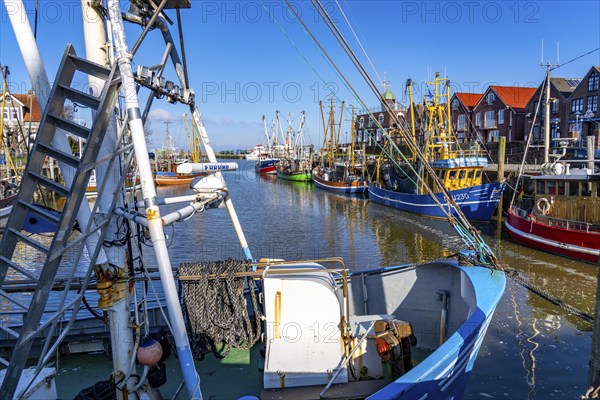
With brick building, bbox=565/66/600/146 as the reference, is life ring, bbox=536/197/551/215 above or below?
below

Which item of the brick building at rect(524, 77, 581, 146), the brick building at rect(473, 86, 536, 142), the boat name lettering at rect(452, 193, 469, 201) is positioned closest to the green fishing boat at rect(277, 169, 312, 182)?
the brick building at rect(473, 86, 536, 142)

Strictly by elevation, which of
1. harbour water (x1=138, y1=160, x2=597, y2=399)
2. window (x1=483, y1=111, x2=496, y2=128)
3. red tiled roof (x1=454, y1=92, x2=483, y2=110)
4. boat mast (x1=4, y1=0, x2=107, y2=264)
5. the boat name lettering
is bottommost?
harbour water (x1=138, y1=160, x2=597, y2=399)

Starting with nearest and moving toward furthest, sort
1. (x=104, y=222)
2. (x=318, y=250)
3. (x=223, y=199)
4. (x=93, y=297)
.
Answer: (x=104, y=222) → (x=223, y=199) → (x=93, y=297) → (x=318, y=250)

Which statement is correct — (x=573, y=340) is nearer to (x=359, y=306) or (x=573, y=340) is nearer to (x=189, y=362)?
(x=359, y=306)

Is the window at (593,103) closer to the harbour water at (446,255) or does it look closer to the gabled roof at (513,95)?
the gabled roof at (513,95)

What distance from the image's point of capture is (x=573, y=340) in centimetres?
941

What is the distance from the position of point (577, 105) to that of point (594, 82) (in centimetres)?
274

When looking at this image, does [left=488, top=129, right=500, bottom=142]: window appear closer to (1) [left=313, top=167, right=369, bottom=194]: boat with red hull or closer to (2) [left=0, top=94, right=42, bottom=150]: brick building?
(1) [left=313, top=167, right=369, bottom=194]: boat with red hull

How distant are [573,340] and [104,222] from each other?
1021 cm

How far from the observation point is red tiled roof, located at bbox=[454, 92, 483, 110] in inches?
2245

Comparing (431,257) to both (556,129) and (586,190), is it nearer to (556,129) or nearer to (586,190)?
(586,190)

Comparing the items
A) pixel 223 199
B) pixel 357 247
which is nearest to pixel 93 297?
pixel 223 199

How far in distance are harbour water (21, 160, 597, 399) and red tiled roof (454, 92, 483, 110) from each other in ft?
86.3

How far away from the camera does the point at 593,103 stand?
4053 cm
